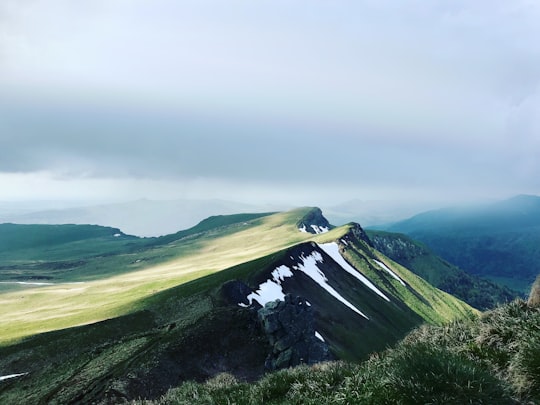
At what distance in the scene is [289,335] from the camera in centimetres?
5231

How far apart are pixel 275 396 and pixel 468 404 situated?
593 cm

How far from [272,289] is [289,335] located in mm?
29999

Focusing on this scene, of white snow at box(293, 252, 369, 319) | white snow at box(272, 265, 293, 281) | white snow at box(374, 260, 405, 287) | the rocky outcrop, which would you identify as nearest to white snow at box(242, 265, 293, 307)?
white snow at box(272, 265, 293, 281)

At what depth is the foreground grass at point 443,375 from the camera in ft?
28.5

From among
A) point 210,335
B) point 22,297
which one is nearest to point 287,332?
point 210,335

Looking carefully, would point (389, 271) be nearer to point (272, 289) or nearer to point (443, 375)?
point (272, 289)

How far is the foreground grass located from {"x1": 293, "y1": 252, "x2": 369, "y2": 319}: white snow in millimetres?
84905

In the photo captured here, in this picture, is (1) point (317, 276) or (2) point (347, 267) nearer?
(1) point (317, 276)

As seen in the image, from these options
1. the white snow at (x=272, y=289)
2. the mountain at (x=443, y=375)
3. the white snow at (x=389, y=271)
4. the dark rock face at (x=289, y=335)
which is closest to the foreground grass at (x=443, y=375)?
the mountain at (x=443, y=375)

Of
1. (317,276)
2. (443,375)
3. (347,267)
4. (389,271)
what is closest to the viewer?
(443,375)

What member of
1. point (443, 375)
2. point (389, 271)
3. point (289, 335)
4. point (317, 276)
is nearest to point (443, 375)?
point (443, 375)

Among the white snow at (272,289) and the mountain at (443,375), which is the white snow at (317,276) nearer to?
the white snow at (272,289)

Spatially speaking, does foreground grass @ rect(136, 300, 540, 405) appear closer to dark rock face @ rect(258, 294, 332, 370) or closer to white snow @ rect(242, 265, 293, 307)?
dark rock face @ rect(258, 294, 332, 370)

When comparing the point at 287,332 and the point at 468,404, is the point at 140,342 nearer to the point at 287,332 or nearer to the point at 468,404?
the point at 287,332
